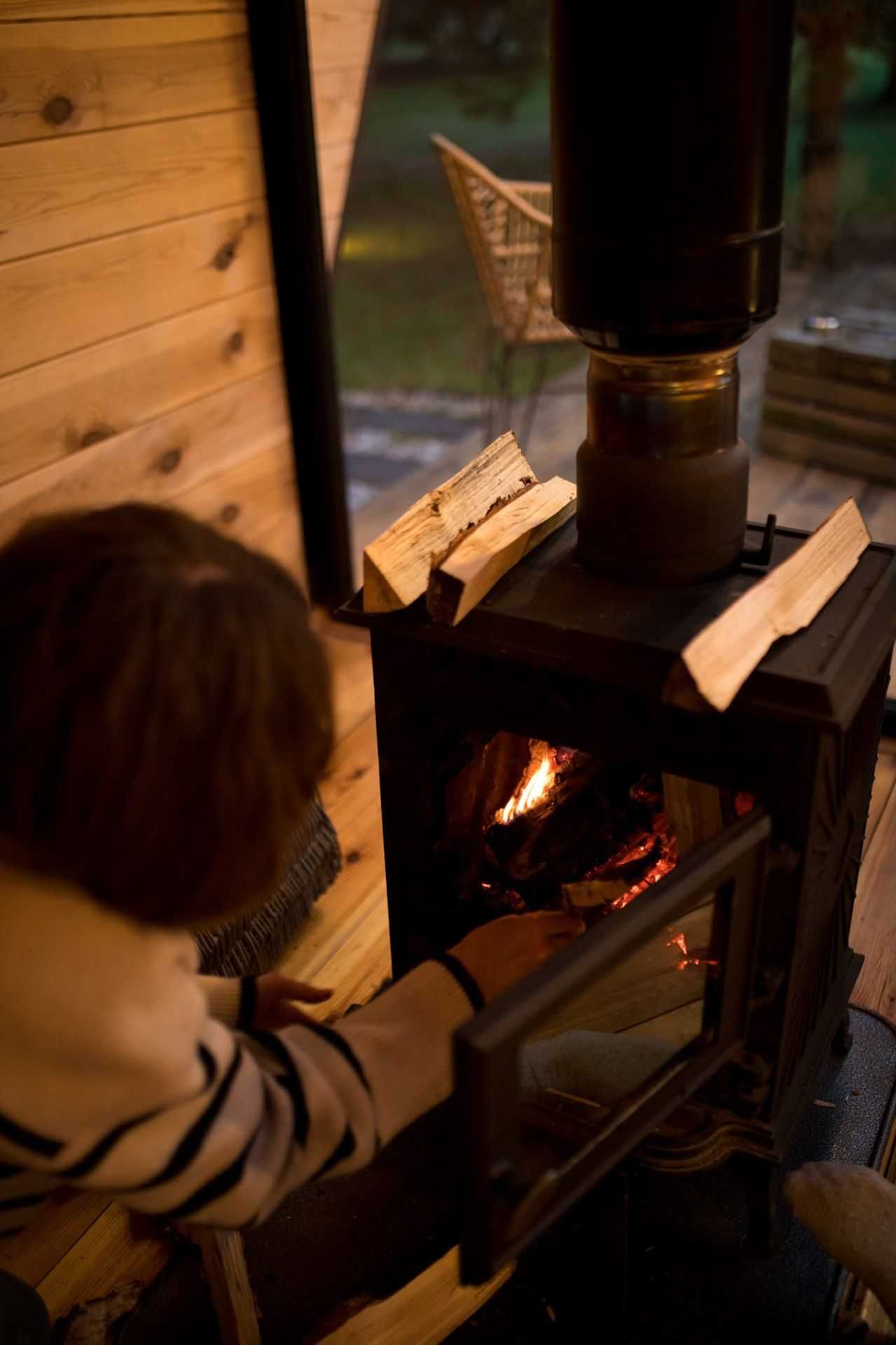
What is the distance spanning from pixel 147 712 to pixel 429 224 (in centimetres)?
543

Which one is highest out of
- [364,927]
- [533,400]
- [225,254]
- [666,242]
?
[666,242]

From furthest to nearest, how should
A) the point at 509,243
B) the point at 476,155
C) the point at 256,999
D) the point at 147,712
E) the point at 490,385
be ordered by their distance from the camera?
the point at 476,155 < the point at 490,385 < the point at 509,243 < the point at 256,999 < the point at 147,712

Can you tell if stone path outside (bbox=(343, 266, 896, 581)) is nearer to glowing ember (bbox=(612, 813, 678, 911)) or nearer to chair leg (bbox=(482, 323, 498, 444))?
chair leg (bbox=(482, 323, 498, 444))

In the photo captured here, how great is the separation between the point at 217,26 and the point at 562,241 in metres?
1.19

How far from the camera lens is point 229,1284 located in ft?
3.70

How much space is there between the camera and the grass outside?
2303 millimetres

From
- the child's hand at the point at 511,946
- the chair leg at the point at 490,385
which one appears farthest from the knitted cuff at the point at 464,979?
the chair leg at the point at 490,385

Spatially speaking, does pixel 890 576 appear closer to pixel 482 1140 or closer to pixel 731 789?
pixel 731 789

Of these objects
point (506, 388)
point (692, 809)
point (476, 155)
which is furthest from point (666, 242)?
point (476, 155)

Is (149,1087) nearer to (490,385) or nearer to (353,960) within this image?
(353,960)

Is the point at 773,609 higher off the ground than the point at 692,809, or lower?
higher

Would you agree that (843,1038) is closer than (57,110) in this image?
Yes

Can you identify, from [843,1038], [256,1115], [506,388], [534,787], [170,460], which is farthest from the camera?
[506,388]

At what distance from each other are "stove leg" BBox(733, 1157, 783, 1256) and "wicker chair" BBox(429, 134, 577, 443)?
1.91 meters
